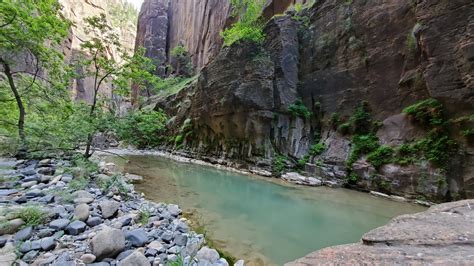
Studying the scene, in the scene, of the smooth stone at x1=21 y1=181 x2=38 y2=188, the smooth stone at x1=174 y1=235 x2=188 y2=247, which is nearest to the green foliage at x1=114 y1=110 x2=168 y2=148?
the smooth stone at x1=21 y1=181 x2=38 y2=188

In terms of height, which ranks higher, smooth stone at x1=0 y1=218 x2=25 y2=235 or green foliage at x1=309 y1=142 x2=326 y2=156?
green foliage at x1=309 y1=142 x2=326 y2=156

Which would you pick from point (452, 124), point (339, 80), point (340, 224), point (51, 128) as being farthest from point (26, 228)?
point (339, 80)

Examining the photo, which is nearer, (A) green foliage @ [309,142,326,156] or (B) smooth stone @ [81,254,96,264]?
(B) smooth stone @ [81,254,96,264]

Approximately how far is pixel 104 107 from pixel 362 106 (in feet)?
34.0

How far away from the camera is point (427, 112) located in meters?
7.14

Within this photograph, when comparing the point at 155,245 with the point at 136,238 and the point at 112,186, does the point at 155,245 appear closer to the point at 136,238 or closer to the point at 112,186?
the point at 136,238

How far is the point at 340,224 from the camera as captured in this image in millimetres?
4688

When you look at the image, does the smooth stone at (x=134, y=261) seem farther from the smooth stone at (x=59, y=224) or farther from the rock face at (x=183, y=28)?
the rock face at (x=183, y=28)

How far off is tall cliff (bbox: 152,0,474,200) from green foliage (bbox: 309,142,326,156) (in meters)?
0.12

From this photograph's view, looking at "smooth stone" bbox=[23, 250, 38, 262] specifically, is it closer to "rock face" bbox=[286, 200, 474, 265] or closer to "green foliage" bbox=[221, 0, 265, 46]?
"rock face" bbox=[286, 200, 474, 265]

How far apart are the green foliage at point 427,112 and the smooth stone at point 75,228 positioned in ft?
30.9

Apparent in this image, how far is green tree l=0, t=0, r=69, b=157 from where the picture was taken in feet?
14.9

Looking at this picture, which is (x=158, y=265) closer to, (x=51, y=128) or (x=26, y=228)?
(x=26, y=228)

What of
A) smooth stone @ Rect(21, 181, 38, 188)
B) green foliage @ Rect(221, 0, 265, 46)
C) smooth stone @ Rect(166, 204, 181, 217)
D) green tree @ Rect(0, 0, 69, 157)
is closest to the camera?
smooth stone @ Rect(21, 181, 38, 188)
